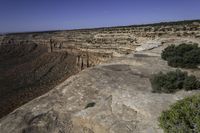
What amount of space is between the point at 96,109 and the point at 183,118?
3347mm

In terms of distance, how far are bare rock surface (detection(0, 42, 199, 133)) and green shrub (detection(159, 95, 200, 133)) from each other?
663 millimetres

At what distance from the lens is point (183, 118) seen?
5898mm

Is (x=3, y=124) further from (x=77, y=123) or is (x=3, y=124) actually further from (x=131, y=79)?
(x=131, y=79)

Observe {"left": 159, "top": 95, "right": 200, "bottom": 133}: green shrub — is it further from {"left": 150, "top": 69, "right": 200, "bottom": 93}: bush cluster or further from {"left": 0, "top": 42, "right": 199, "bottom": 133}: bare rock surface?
{"left": 150, "top": 69, "right": 200, "bottom": 93}: bush cluster

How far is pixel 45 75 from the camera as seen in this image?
37.1 meters

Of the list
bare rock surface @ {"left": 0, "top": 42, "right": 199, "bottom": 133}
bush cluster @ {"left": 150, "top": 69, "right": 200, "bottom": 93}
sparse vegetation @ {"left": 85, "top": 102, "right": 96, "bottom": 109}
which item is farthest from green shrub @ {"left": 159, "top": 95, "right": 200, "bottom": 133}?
bush cluster @ {"left": 150, "top": 69, "right": 200, "bottom": 93}

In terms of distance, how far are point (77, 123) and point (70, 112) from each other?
2.36 ft

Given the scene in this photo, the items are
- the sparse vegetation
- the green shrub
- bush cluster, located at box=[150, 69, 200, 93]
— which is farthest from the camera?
bush cluster, located at box=[150, 69, 200, 93]

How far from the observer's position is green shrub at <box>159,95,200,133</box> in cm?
568

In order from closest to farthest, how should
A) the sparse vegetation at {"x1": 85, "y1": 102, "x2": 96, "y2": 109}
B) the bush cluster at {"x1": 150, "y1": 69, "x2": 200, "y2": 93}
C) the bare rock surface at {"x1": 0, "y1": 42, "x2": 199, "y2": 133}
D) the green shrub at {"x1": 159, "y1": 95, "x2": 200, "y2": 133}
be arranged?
the green shrub at {"x1": 159, "y1": 95, "x2": 200, "y2": 133} → the bare rock surface at {"x1": 0, "y1": 42, "x2": 199, "y2": 133} → the sparse vegetation at {"x1": 85, "y1": 102, "x2": 96, "y2": 109} → the bush cluster at {"x1": 150, "y1": 69, "x2": 200, "y2": 93}

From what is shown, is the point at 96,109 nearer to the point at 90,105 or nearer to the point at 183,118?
the point at 90,105

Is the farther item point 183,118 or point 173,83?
point 173,83

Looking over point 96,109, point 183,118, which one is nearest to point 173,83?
point 96,109

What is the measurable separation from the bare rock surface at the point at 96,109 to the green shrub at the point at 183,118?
663mm
